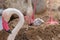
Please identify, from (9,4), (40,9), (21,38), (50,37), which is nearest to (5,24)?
(21,38)

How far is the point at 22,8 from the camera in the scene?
72.9 inches

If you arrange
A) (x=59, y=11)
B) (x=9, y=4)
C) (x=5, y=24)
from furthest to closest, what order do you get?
(x=59, y=11) → (x=9, y=4) → (x=5, y=24)

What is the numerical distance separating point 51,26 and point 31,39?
0.65 ft

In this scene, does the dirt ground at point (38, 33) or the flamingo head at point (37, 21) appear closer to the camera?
the dirt ground at point (38, 33)

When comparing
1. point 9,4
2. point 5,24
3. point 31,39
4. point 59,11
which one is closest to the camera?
point 5,24

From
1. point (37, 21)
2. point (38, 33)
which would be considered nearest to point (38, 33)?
point (38, 33)

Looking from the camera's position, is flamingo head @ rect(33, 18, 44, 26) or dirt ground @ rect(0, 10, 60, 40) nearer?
dirt ground @ rect(0, 10, 60, 40)

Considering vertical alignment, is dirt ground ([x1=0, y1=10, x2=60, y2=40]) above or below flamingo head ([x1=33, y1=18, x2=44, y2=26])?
below

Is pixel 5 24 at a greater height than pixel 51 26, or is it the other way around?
pixel 5 24

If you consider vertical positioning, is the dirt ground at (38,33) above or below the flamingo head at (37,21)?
below

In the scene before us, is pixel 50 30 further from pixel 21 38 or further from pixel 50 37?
pixel 21 38

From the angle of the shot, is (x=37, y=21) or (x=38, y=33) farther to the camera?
(x=37, y=21)

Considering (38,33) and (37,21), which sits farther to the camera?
(37,21)

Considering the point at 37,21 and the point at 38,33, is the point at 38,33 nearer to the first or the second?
the point at 38,33
